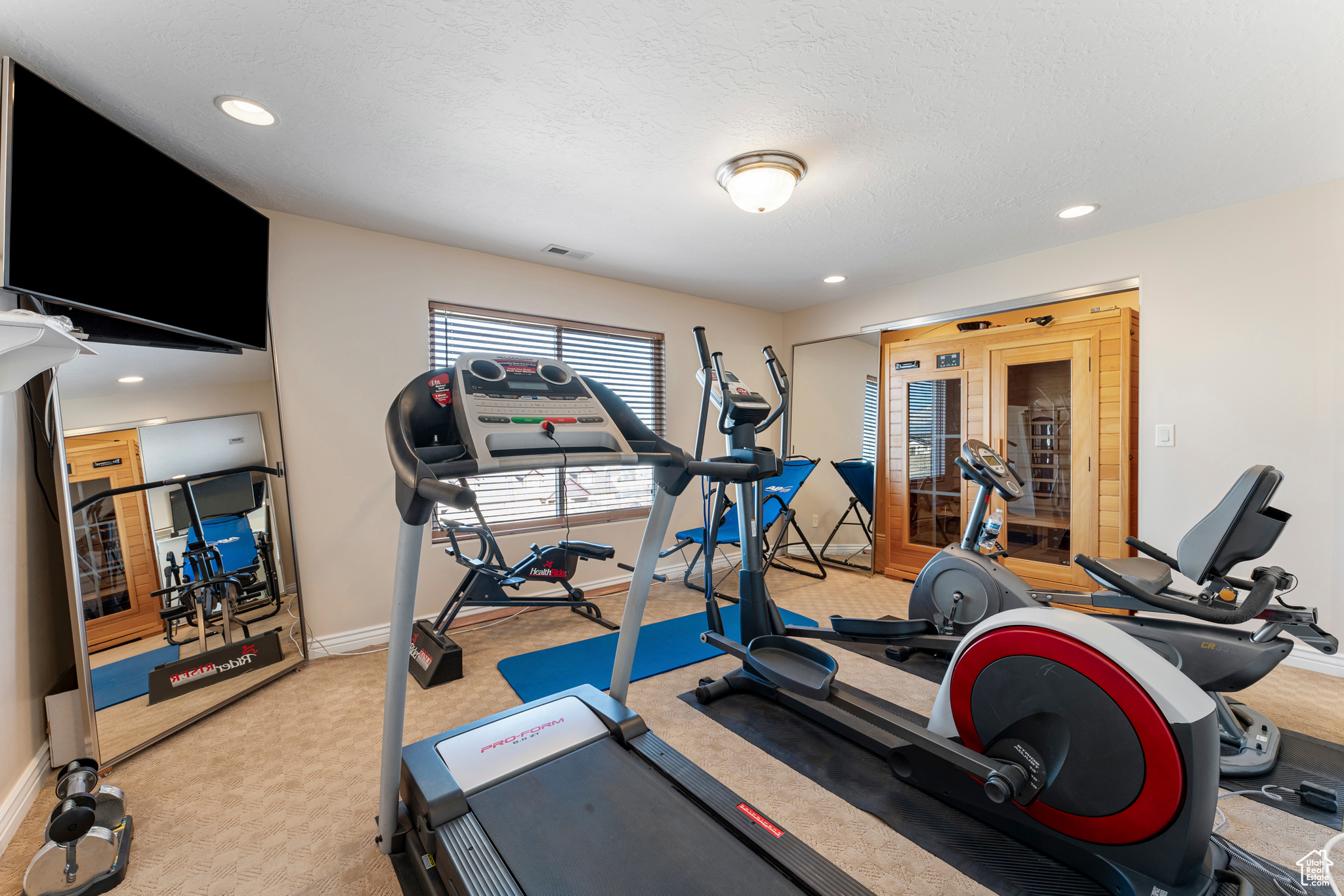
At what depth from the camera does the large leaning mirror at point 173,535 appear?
6.74 ft

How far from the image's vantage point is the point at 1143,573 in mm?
2201

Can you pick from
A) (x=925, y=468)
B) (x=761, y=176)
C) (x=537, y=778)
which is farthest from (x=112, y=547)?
(x=925, y=468)

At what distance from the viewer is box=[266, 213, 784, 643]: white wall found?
118 inches

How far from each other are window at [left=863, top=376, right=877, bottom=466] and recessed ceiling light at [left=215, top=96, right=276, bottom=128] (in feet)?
14.3

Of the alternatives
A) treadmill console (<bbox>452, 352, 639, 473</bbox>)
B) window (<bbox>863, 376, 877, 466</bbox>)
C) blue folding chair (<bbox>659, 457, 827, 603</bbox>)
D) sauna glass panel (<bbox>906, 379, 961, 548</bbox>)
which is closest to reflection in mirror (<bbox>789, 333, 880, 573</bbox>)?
window (<bbox>863, 376, 877, 466</bbox>)

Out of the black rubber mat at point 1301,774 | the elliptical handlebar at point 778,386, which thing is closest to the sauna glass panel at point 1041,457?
the black rubber mat at point 1301,774

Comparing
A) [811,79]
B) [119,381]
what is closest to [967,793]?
[811,79]

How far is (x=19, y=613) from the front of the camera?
1.87 metres

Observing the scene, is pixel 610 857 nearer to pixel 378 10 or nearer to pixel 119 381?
pixel 378 10

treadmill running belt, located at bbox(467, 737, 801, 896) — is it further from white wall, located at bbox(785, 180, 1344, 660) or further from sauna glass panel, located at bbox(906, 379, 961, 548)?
sauna glass panel, located at bbox(906, 379, 961, 548)

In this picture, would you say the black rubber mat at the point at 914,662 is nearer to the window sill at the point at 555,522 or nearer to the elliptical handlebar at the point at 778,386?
the elliptical handlebar at the point at 778,386

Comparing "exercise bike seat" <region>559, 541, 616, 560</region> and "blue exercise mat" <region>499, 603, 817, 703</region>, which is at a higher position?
"exercise bike seat" <region>559, 541, 616, 560</region>

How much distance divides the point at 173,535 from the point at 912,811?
312cm

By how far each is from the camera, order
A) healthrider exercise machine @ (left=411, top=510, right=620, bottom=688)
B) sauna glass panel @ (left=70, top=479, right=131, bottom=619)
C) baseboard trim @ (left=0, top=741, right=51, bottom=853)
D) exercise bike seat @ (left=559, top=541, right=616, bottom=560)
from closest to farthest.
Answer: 1. baseboard trim @ (left=0, top=741, right=51, bottom=853)
2. sauna glass panel @ (left=70, top=479, right=131, bottom=619)
3. healthrider exercise machine @ (left=411, top=510, right=620, bottom=688)
4. exercise bike seat @ (left=559, top=541, right=616, bottom=560)
